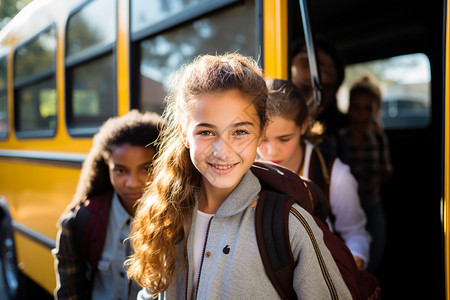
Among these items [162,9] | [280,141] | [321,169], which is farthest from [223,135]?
[162,9]

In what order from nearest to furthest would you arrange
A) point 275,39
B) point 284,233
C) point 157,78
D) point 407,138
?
point 284,233, point 275,39, point 157,78, point 407,138

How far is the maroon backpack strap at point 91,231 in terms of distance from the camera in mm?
1712

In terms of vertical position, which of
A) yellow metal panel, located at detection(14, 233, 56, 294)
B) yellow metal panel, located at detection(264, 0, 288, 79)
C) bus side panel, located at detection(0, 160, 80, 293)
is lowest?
yellow metal panel, located at detection(14, 233, 56, 294)

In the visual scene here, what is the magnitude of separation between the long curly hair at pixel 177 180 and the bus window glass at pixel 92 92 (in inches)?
50.1

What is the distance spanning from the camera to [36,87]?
135 inches

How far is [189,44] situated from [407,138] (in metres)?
2.55

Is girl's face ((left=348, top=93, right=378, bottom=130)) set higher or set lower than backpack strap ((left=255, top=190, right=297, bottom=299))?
higher

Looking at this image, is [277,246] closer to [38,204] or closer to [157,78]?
[157,78]

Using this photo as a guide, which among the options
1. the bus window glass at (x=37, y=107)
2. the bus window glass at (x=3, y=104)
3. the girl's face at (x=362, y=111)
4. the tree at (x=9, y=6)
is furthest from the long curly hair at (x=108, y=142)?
the bus window glass at (x=3, y=104)

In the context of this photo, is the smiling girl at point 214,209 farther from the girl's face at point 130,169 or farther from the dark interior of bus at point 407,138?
the dark interior of bus at point 407,138

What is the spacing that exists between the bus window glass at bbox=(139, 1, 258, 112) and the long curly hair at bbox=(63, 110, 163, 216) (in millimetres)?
313

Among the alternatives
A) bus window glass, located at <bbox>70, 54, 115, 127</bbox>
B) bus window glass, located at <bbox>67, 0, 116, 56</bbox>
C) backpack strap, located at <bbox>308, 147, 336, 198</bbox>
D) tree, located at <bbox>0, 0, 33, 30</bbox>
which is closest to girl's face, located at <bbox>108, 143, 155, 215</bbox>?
backpack strap, located at <bbox>308, 147, 336, 198</bbox>

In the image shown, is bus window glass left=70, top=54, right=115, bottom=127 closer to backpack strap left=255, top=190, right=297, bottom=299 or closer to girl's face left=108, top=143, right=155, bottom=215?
girl's face left=108, top=143, right=155, bottom=215

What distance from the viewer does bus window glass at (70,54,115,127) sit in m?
2.56
